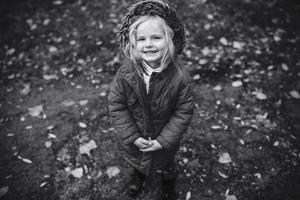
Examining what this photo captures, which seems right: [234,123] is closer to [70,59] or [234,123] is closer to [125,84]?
[125,84]

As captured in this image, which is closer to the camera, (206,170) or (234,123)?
(206,170)

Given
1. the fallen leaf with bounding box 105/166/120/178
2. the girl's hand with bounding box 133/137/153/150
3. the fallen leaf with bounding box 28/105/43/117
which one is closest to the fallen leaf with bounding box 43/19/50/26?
the fallen leaf with bounding box 28/105/43/117

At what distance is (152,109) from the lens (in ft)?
6.68

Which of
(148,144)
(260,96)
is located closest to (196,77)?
(260,96)

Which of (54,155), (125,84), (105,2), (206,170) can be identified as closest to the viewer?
(125,84)

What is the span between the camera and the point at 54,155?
3.07 meters

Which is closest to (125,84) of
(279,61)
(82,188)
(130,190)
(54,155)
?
(130,190)

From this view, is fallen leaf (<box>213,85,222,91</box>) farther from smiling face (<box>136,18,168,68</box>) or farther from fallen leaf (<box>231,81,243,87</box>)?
smiling face (<box>136,18,168,68</box>)

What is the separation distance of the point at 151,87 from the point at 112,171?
4.51 feet

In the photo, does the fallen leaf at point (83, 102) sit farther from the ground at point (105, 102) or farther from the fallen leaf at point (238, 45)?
the fallen leaf at point (238, 45)

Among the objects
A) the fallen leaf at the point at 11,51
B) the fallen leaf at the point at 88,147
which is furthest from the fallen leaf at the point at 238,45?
the fallen leaf at the point at 11,51

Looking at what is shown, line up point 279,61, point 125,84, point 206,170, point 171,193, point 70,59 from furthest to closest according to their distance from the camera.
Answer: point 70,59
point 279,61
point 206,170
point 171,193
point 125,84

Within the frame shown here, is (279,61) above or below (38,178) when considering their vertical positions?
above

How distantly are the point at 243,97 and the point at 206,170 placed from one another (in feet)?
3.95
